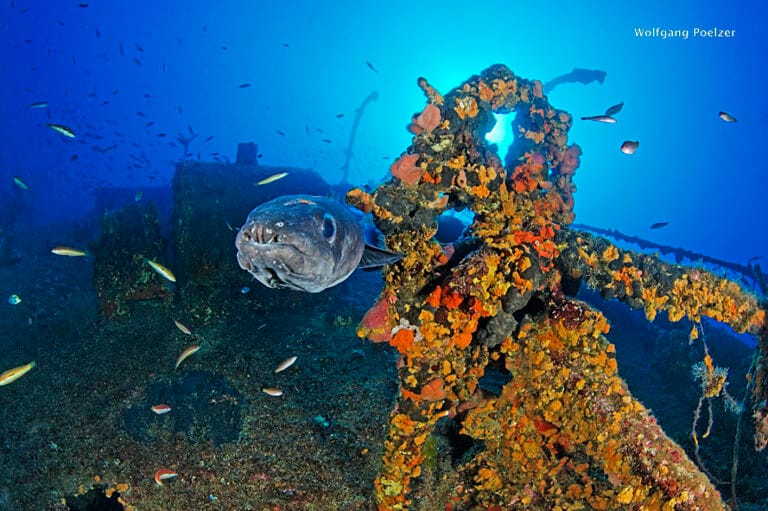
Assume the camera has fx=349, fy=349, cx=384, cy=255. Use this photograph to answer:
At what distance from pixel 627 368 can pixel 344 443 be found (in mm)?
8824

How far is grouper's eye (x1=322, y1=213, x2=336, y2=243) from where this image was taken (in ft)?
8.79

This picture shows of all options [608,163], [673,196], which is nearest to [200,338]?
[608,163]

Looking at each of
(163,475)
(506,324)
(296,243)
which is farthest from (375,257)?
(163,475)

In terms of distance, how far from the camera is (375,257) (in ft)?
11.6

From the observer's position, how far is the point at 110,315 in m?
7.96

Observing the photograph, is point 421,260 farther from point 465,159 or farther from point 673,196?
point 673,196

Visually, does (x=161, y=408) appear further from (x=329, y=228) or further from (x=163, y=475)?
(x=329, y=228)

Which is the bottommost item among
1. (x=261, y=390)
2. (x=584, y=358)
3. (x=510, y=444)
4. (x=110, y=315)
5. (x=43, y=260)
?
(x=43, y=260)

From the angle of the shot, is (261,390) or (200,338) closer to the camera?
(261,390)

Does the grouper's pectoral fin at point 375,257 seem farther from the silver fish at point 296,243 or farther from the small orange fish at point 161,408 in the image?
the small orange fish at point 161,408

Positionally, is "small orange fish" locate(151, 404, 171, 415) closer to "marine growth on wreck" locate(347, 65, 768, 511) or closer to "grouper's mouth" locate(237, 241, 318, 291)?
"marine growth on wreck" locate(347, 65, 768, 511)

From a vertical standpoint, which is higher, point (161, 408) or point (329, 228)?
point (329, 228)

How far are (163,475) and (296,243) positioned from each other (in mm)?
4263

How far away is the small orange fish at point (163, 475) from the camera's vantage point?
449 centimetres
